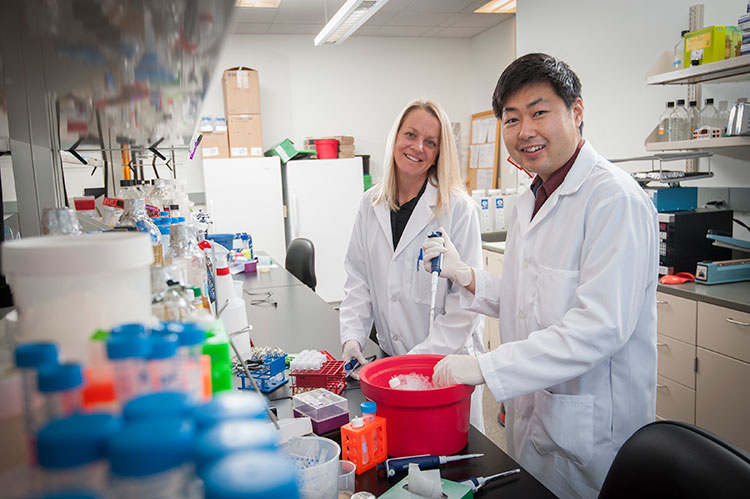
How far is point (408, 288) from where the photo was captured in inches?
79.7

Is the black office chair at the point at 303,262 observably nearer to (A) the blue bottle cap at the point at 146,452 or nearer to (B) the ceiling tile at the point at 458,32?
(B) the ceiling tile at the point at 458,32

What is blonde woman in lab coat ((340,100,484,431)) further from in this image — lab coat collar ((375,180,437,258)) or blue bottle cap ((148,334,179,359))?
blue bottle cap ((148,334,179,359))

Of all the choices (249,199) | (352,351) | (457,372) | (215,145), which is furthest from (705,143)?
(215,145)

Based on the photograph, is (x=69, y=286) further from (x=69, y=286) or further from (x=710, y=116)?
(x=710, y=116)

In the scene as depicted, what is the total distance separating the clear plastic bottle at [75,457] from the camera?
0.89 feet

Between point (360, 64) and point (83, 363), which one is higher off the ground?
point (360, 64)

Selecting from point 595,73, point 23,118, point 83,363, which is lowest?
point 83,363

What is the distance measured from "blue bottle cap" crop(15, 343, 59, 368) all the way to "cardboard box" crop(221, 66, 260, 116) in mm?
5713

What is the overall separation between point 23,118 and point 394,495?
39.4 inches

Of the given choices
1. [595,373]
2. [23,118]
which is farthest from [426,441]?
[23,118]

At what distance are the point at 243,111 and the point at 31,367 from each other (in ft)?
18.8

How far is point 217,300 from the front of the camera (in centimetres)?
144

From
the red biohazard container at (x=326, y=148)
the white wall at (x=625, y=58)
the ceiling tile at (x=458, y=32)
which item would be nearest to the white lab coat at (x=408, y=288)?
the white wall at (x=625, y=58)

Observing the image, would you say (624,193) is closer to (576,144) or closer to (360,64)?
(576,144)
